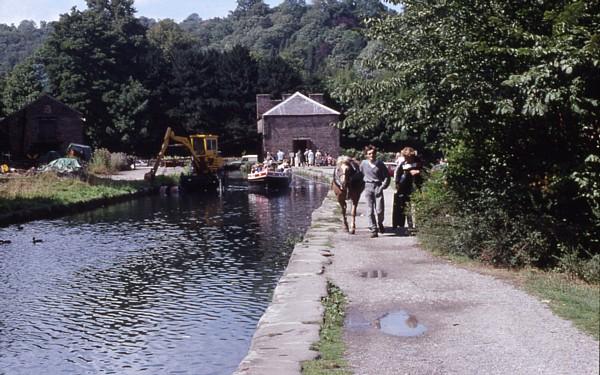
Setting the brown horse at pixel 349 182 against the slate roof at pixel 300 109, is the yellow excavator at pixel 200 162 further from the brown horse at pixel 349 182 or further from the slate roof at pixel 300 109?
the slate roof at pixel 300 109

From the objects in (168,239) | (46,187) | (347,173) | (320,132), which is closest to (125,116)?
(320,132)

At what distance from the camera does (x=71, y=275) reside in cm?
1459

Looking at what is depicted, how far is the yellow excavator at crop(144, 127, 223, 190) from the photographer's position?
1484 inches

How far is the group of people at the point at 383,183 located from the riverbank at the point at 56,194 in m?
12.8

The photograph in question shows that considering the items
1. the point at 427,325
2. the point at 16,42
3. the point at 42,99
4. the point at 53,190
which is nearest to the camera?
the point at 427,325

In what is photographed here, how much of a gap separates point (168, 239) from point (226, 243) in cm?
191

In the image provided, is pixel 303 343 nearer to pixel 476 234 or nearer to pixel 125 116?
pixel 476 234

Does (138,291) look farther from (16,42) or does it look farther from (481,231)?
(16,42)

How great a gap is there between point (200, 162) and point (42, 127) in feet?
93.0

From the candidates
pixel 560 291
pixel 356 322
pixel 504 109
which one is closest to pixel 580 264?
pixel 560 291

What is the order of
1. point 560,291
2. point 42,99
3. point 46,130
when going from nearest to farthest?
point 560,291 → point 42,99 → point 46,130

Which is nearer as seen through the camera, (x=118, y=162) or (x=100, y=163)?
(x=100, y=163)

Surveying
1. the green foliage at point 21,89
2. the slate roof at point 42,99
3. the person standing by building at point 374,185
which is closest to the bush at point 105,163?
the slate roof at point 42,99

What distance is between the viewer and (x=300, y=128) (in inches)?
2579
